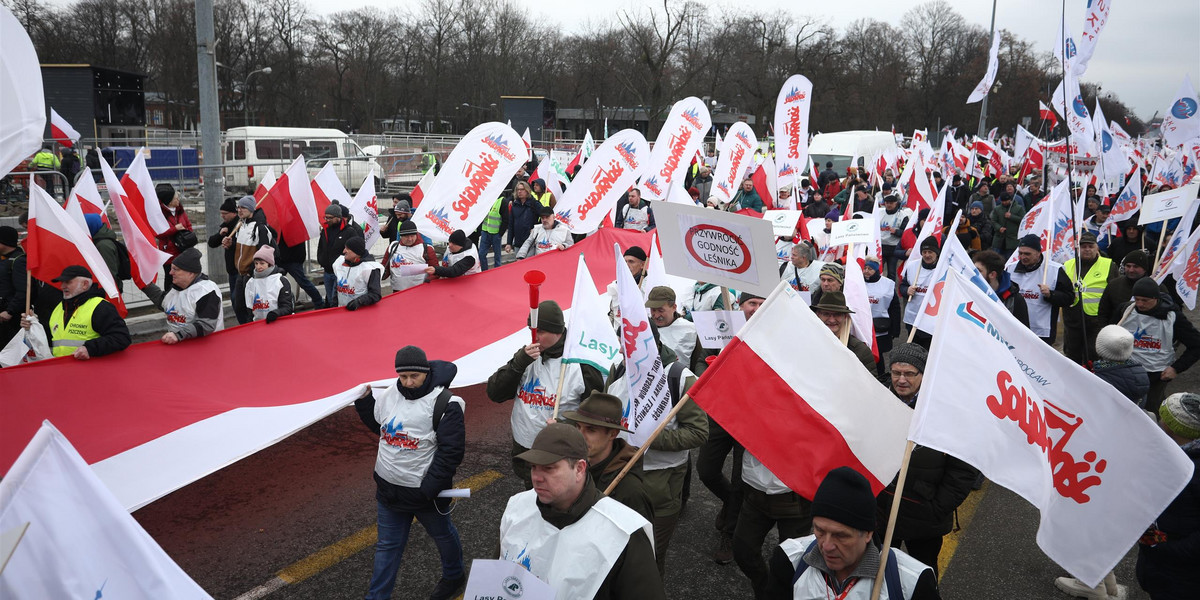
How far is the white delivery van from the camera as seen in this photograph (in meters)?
33.6

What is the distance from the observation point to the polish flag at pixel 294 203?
10344 mm

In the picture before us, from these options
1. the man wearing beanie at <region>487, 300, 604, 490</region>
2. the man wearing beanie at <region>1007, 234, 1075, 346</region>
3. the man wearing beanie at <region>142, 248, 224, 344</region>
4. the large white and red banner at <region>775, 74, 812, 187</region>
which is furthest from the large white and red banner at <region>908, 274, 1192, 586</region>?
the large white and red banner at <region>775, 74, 812, 187</region>

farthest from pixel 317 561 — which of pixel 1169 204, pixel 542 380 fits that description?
pixel 1169 204

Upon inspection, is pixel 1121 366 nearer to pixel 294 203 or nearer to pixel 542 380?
pixel 542 380

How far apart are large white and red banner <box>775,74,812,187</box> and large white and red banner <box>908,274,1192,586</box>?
10.3 meters

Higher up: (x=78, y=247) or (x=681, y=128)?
(x=681, y=128)

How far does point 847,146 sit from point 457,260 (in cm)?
2941

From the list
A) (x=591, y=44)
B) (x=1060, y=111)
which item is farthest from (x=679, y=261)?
(x=591, y=44)

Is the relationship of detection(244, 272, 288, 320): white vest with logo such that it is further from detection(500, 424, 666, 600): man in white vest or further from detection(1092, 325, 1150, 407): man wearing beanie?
detection(1092, 325, 1150, 407): man wearing beanie

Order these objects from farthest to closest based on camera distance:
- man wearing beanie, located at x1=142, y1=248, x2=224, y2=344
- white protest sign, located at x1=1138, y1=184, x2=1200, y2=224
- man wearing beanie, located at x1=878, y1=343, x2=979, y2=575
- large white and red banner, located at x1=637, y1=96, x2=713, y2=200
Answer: large white and red banner, located at x1=637, y1=96, x2=713, y2=200 → white protest sign, located at x1=1138, y1=184, x2=1200, y2=224 → man wearing beanie, located at x1=142, y1=248, x2=224, y2=344 → man wearing beanie, located at x1=878, y1=343, x2=979, y2=575

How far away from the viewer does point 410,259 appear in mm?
8891

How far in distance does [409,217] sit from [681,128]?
4730mm

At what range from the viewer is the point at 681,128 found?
12.8 metres

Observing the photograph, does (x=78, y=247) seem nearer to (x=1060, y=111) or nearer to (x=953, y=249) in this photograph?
(x=953, y=249)
